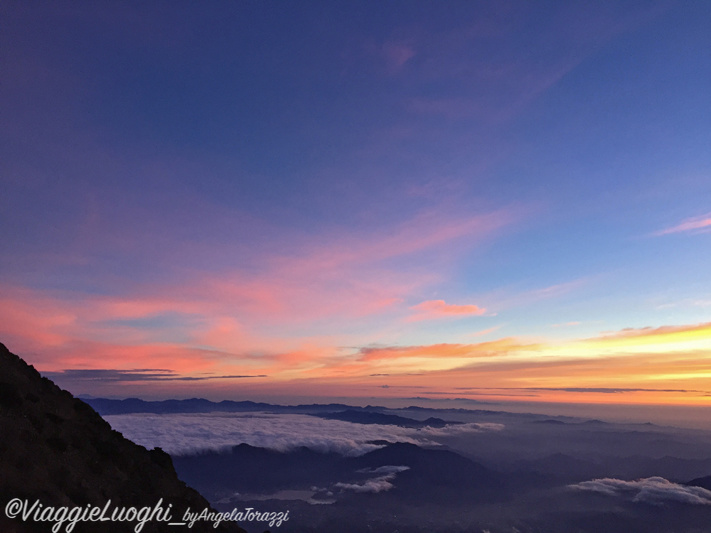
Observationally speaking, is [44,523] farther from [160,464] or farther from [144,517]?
[160,464]

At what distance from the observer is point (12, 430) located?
25.8 meters

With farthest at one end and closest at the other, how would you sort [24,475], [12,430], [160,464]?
[160,464]
[12,430]
[24,475]

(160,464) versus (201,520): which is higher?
(160,464)

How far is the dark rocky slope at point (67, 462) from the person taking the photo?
73.2ft

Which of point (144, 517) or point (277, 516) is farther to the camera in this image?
point (277, 516)

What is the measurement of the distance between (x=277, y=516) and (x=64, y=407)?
25677 millimetres

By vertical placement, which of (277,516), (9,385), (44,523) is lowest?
(277,516)

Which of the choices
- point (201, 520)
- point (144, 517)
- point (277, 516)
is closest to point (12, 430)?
point (144, 517)

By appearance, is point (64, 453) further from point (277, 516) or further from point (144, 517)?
point (277, 516)

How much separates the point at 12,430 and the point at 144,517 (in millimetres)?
11672

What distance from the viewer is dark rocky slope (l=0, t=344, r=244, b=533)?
22312 millimetres

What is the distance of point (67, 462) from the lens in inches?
1111

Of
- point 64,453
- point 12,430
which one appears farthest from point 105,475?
point 12,430

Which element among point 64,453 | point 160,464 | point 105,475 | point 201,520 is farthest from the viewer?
point 160,464
